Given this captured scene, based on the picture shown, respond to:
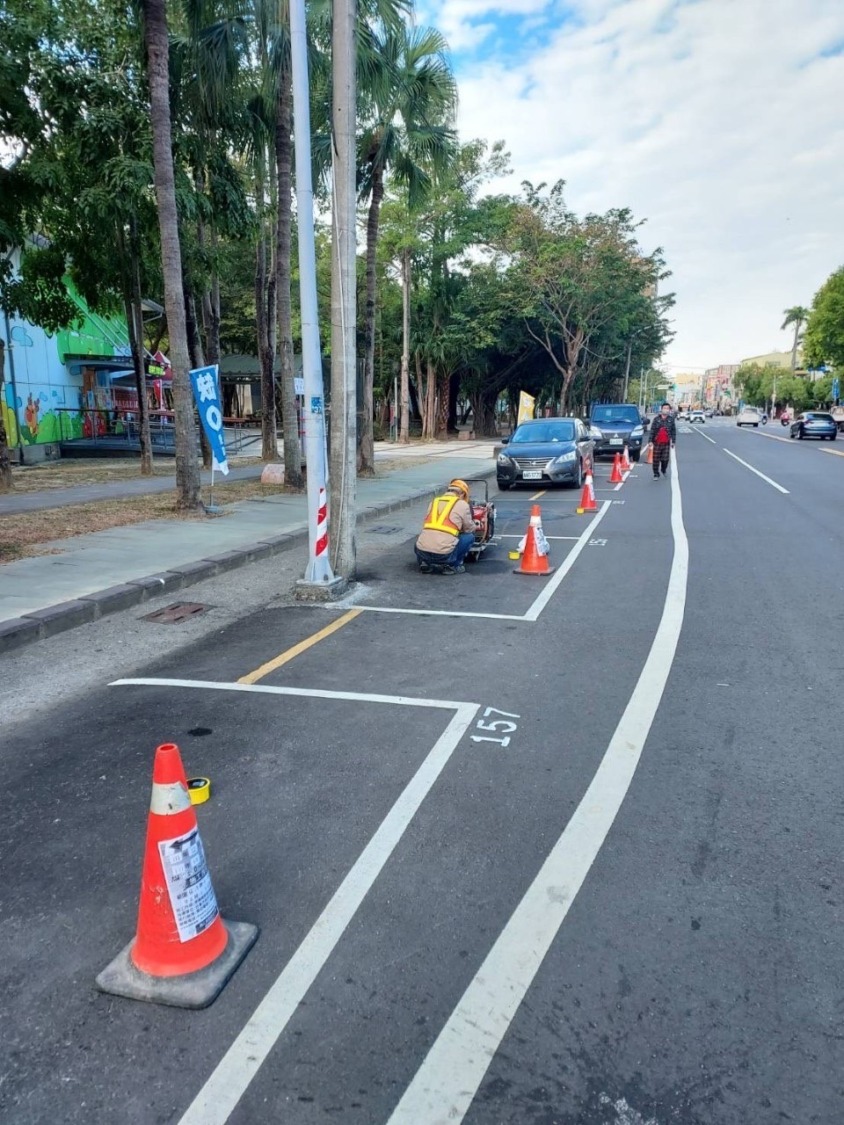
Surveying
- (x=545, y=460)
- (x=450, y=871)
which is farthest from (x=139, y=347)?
(x=450, y=871)

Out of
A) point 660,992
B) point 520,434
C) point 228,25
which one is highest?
point 228,25

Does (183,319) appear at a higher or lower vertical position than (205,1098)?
higher

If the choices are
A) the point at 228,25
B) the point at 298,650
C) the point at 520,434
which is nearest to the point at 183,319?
the point at 228,25

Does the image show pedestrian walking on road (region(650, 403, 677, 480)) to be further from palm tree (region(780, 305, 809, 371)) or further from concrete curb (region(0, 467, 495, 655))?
palm tree (region(780, 305, 809, 371))

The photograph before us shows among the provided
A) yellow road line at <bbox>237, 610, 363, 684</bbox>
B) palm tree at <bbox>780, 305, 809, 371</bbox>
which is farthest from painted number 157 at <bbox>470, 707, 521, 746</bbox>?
palm tree at <bbox>780, 305, 809, 371</bbox>

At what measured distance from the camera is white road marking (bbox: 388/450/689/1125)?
2.22m

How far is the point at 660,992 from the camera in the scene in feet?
8.51

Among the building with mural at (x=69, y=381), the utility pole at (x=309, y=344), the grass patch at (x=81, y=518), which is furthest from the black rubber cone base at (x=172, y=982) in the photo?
the building with mural at (x=69, y=381)

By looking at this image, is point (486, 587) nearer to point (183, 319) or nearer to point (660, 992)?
point (660, 992)

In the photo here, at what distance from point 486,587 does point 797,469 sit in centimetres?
1774

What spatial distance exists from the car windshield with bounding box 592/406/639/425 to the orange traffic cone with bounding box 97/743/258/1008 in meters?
27.7

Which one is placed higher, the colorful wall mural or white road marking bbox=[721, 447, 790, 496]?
the colorful wall mural

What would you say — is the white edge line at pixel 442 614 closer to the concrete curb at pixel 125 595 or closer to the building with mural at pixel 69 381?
the concrete curb at pixel 125 595

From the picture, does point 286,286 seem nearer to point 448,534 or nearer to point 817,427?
point 448,534
